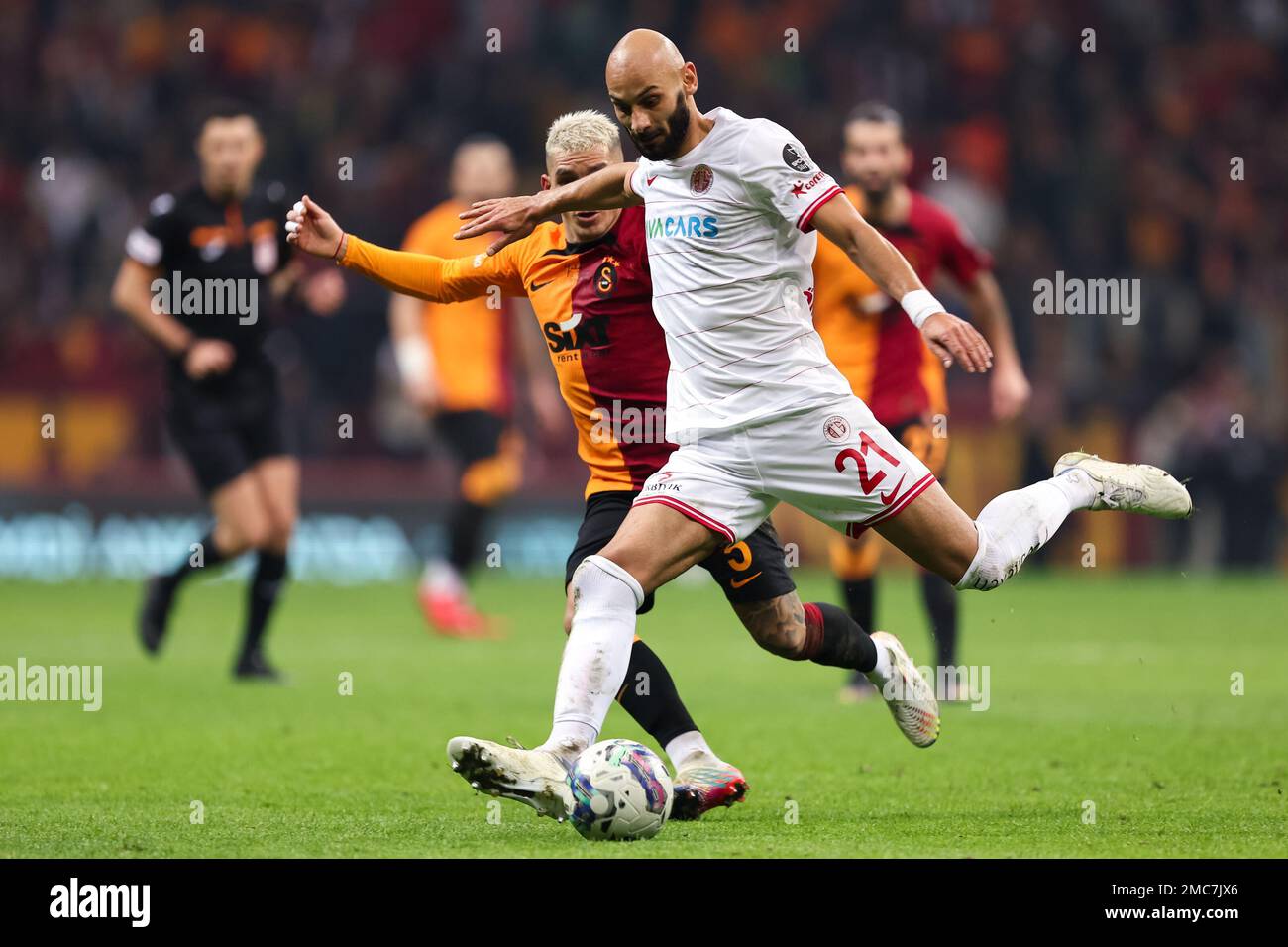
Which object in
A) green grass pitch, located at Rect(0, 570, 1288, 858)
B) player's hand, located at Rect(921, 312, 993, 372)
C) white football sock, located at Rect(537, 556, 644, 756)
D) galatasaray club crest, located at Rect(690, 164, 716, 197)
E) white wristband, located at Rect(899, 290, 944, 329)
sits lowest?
green grass pitch, located at Rect(0, 570, 1288, 858)

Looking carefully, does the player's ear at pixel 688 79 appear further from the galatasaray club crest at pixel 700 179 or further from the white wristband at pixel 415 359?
the white wristband at pixel 415 359

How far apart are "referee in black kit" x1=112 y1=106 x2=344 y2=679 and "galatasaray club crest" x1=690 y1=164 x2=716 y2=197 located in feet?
15.4

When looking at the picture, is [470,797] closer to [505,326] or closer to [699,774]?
[699,774]

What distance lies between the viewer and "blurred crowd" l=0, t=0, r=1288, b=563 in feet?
62.2

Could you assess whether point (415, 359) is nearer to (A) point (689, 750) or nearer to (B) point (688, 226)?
(A) point (689, 750)

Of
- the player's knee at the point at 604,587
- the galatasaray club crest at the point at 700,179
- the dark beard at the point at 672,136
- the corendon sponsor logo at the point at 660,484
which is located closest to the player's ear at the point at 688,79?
the dark beard at the point at 672,136

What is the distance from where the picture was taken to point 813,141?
21.3 metres

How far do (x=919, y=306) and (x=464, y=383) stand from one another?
7959 mm

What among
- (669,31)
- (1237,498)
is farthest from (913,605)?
(669,31)

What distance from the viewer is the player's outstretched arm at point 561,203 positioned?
6.08 metres

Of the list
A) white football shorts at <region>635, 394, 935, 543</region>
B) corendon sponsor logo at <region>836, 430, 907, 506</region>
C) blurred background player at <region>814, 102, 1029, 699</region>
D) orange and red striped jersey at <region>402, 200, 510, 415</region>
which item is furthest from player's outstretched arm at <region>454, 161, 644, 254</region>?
orange and red striped jersey at <region>402, 200, 510, 415</region>

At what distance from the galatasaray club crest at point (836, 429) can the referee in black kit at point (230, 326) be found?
491 cm

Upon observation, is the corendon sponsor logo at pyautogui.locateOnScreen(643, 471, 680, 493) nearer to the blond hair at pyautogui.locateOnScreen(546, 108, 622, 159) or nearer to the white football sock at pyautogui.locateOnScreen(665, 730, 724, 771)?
the white football sock at pyautogui.locateOnScreen(665, 730, 724, 771)

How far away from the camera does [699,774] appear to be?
6297 millimetres
